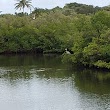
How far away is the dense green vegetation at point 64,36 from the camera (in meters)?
54.4

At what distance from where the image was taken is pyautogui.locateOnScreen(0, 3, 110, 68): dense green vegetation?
5444 centimetres

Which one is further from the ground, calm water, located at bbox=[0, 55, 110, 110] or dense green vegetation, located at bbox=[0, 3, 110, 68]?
dense green vegetation, located at bbox=[0, 3, 110, 68]

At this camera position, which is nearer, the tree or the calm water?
the calm water

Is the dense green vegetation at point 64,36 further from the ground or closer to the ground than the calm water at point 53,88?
further from the ground

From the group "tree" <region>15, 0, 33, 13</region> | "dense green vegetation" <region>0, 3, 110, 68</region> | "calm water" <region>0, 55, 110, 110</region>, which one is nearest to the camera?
"calm water" <region>0, 55, 110, 110</region>

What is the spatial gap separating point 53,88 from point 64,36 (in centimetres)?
3573

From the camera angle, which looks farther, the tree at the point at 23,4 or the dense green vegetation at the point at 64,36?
the tree at the point at 23,4

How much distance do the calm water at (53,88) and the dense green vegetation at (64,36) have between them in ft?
8.01

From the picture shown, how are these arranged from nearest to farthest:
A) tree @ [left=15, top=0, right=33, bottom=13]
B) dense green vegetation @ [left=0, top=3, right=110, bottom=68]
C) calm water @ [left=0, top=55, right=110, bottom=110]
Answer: calm water @ [left=0, top=55, right=110, bottom=110]
dense green vegetation @ [left=0, top=3, right=110, bottom=68]
tree @ [left=15, top=0, right=33, bottom=13]

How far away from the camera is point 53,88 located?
142 ft

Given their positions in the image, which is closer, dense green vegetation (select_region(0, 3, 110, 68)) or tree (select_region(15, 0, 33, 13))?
dense green vegetation (select_region(0, 3, 110, 68))

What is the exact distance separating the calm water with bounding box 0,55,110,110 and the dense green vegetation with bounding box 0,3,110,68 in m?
2.44

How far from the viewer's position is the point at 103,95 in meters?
39.0

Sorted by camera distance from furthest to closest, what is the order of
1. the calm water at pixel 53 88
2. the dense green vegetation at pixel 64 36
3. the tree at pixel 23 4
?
the tree at pixel 23 4 < the dense green vegetation at pixel 64 36 < the calm water at pixel 53 88
